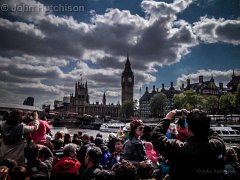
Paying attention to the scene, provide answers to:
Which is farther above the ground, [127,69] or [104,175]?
[127,69]

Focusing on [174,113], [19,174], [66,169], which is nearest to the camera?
[174,113]

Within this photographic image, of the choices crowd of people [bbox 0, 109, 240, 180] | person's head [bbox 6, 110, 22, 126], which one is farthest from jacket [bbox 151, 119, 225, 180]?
person's head [bbox 6, 110, 22, 126]

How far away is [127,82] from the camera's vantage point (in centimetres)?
15400

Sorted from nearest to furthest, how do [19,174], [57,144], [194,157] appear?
[194,157]
[19,174]
[57,144]

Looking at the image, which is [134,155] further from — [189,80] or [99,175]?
[189,80]

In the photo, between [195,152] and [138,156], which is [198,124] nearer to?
[195,152]

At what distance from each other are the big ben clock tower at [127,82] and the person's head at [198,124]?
147m

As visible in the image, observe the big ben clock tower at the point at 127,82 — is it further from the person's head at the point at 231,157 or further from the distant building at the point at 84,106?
the person's head at the point at 231,157

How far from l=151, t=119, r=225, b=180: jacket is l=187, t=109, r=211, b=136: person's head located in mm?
53

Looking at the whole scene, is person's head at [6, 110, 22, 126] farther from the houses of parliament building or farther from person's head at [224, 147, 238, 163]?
the houses of parliament building

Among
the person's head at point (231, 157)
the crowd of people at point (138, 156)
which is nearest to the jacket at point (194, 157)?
the crowd of people at point (138, 156)

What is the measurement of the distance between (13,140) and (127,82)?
14941cm

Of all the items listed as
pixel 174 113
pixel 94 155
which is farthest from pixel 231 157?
pixel 94 155

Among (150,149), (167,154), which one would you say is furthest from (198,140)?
(150,149)
